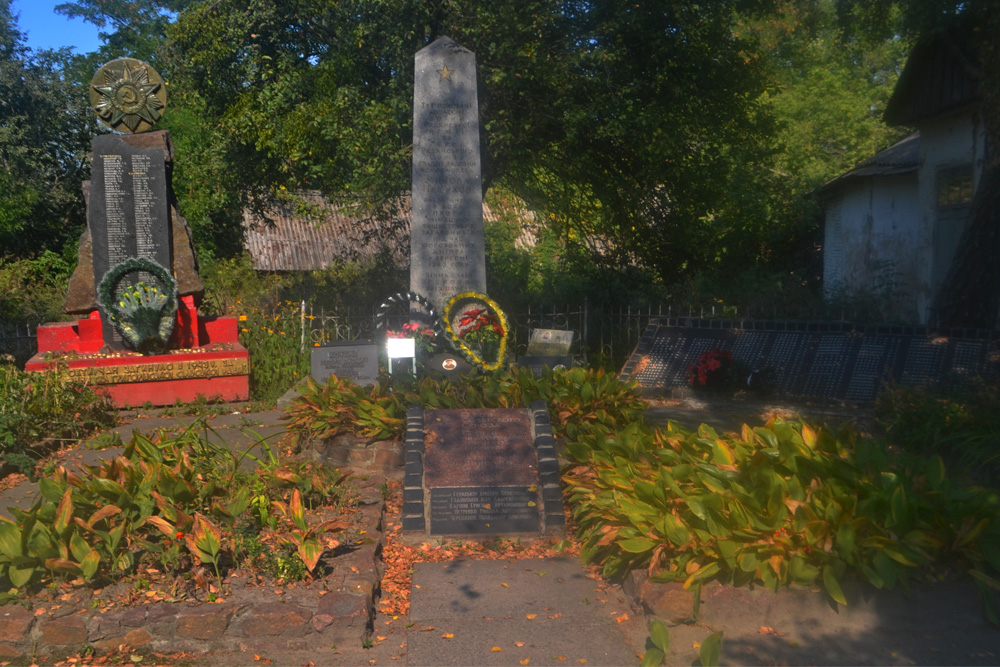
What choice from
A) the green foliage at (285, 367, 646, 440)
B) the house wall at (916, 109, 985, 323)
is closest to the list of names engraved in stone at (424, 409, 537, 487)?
the green foliage at (285, 367, 646, 440)

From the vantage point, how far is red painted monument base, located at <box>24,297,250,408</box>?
9.46 meters

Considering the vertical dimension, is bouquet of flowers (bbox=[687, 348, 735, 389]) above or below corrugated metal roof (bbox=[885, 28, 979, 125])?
below

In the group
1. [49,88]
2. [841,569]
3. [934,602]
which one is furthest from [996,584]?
[49,88]

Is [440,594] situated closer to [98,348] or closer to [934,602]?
[934,602]

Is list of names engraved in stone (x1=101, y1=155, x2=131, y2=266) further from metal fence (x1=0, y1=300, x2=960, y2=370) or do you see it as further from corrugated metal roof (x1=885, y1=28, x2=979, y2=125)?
corrugated metal roof (x1=885, y1=28, x2=979, y2=125)

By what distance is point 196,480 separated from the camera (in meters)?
5.00

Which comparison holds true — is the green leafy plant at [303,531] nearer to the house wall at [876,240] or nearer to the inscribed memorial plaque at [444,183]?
the inscribed memorial plaque at [444,183]

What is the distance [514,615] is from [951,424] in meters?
4.13

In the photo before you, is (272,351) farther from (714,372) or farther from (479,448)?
(479,448)

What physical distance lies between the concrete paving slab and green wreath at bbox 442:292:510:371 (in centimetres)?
487

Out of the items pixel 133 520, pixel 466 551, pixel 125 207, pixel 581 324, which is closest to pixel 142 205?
pixel 125 207

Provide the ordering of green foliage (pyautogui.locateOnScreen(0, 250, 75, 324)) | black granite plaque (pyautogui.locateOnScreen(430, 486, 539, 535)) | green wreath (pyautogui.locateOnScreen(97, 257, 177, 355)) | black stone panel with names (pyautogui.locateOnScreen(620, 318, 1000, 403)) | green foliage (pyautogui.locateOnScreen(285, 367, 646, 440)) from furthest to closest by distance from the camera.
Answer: green foliage (pyautogui.locateOnScreen(0, 250, 75, 324)) → green wreath (pyautogui.locateOnScreen(97, 257, 177, 355)) → black stone panel with names (pyautogui.locateOnScreen(620, 318, 1000, 403)) → green foliage (pyautogui.locateOnScreen(285, 367, 646, 440)) → black granite plaque (pyautogui.locateOnScreen(430, 486, 539, 535))

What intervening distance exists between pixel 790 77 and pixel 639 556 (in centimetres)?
2833

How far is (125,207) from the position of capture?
10453 mm
